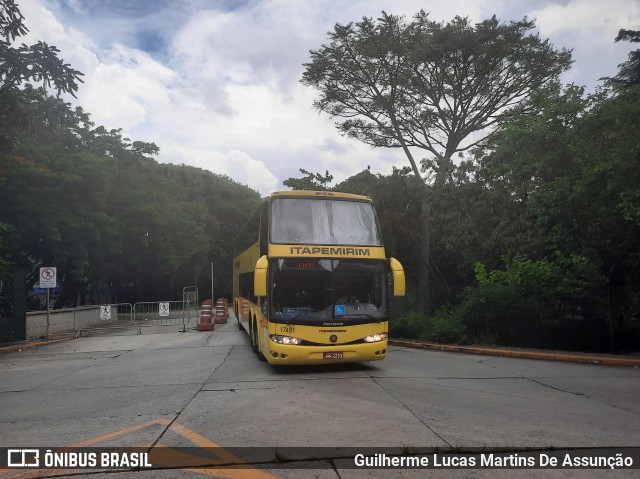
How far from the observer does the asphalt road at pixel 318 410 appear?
17.2 ft

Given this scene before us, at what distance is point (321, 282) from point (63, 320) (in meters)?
19.4

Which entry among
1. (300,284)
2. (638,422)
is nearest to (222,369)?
(300,284)

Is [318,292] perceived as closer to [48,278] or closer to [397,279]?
[397,279]

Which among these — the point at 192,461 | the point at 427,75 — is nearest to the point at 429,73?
the point at 427,75

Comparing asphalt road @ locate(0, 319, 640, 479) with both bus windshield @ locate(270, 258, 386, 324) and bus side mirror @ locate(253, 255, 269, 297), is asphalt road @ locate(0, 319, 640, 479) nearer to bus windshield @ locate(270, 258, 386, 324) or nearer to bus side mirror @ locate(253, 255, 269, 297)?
bus windshield @ locate(270, 258, 386, 324)

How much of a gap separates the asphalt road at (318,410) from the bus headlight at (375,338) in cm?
67

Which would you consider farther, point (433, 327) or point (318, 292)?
point (433, 327)

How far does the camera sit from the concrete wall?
67.7 ft

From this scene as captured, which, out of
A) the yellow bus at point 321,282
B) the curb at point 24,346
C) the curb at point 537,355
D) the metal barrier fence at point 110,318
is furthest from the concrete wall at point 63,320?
the curb at point 537,355

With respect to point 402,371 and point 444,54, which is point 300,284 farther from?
point 444,54

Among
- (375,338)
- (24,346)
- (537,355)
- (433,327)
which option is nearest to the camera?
(375,338)

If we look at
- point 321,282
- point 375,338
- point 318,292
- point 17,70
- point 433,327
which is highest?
point 17,70

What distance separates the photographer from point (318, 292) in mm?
9758

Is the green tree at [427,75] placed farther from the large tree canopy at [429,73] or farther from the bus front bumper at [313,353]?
the bus front bumper at [313,353]
